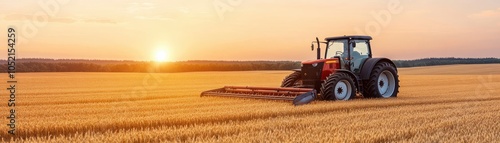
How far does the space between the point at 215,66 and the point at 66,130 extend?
1661 inches

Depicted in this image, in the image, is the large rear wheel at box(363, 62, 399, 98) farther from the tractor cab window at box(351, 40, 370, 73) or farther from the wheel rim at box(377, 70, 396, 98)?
the tractor cab window at box(351, 40, 370, 73)

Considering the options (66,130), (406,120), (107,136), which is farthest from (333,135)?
(66,130)

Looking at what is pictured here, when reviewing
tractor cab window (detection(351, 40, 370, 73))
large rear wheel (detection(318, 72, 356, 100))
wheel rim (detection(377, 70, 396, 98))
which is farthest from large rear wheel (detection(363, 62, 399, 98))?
large rear wheel (detection(318, 72, 356, 100))

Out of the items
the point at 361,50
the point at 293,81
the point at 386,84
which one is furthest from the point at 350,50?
the point at 386,84

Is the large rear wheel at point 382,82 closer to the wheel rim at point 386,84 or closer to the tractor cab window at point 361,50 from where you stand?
the wheel rim at point 386,84

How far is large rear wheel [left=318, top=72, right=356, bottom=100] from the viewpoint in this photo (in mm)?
13000

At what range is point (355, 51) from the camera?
47.5 feet

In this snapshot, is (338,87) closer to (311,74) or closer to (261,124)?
(311,74)

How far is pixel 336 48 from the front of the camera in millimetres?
14398

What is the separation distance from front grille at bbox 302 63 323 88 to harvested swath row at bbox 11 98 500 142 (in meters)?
3.40

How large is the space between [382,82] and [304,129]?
786cm

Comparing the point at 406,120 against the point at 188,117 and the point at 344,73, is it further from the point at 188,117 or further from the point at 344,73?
the point at 344,73

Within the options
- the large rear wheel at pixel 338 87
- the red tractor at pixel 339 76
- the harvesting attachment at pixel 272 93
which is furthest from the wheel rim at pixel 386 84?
the harvesting attachment at pixel 272 93

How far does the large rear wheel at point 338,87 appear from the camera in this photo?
13.0 metres
